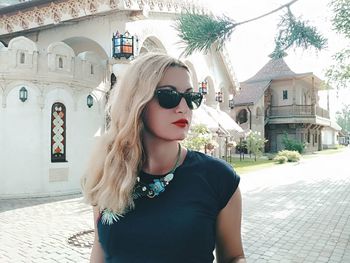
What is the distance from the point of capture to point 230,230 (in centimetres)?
196

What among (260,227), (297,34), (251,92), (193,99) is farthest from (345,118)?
(193,99)

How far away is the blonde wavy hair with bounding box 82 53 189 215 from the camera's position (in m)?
1.98

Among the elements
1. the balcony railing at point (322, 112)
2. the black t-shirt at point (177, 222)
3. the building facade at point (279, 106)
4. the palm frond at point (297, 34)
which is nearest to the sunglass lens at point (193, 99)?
the black t-shirt at point (177, 222)

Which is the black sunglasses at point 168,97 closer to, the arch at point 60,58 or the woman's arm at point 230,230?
the woman's arm at point 230,230

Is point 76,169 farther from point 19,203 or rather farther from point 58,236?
point 58,236

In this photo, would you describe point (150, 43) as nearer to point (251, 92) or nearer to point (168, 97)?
point (168, 97)

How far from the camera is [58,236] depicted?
A: 23.4 feet

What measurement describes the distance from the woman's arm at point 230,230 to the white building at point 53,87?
28.8 feet

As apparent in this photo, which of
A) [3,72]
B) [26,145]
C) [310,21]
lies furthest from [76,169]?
[310,21]

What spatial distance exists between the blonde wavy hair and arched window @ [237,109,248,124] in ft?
116

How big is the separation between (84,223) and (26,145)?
4394mm

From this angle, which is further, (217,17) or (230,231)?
(217,17)

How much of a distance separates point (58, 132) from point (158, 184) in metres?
10.6

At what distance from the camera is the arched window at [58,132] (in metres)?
11.7
